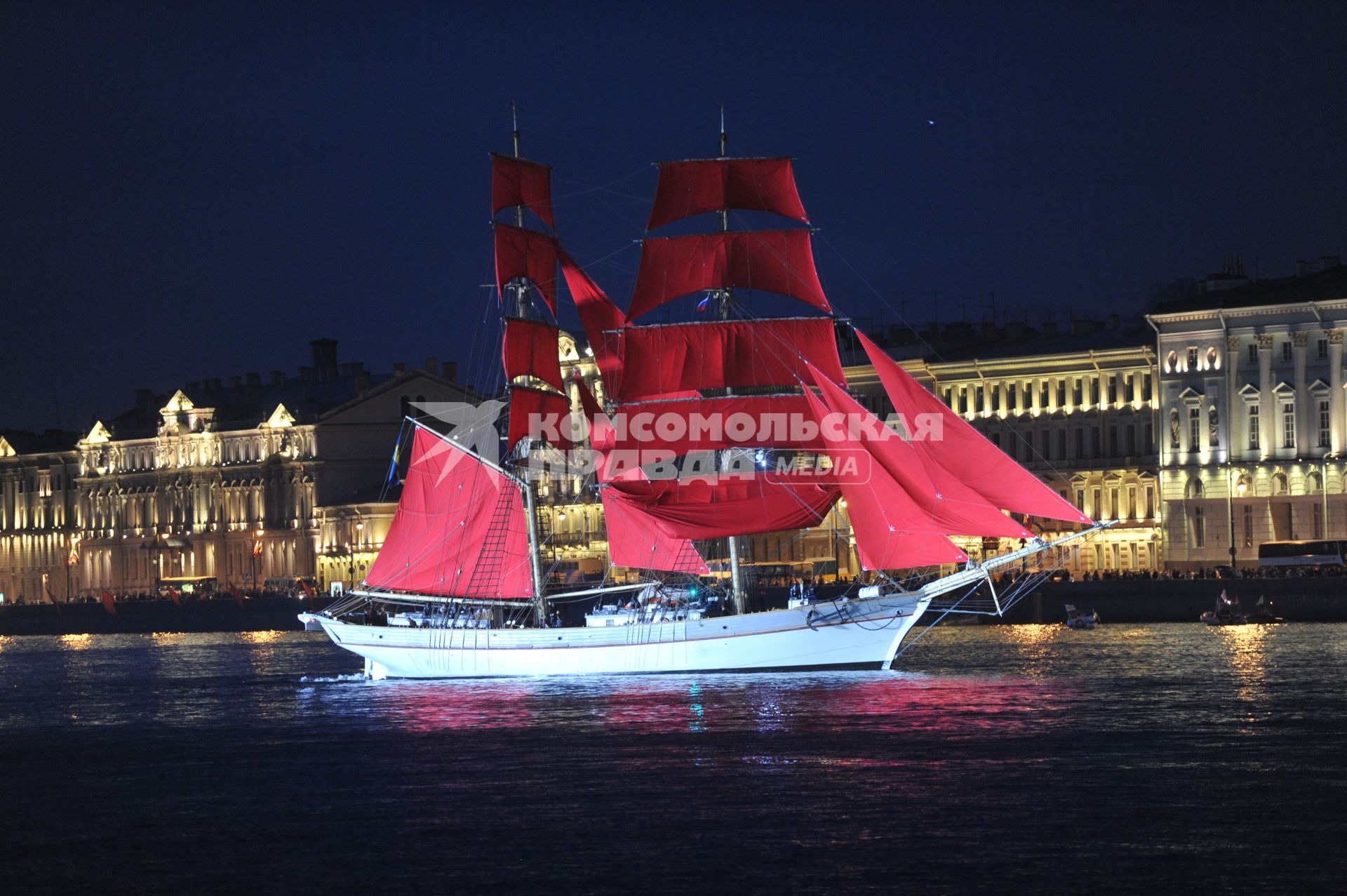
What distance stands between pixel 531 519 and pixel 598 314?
5.10m

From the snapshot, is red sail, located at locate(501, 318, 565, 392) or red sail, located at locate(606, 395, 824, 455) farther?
red sail, located at locate(501, 318, 565, 392)

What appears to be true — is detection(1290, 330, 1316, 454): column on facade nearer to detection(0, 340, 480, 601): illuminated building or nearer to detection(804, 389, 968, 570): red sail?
detection(804, 389, 968, 570): red sail

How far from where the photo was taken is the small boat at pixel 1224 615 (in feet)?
208

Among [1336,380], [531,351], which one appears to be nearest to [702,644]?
[531,351]

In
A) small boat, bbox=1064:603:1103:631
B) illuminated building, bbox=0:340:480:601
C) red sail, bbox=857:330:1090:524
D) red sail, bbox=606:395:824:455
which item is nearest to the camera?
red sail, bbox=857:330:1090:524

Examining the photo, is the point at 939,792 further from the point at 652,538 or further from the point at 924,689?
the point at 652,538

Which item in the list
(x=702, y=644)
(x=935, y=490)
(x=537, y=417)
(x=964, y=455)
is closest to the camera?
(x=935, y=490)

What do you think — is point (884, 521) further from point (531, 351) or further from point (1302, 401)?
point (1302, 401)

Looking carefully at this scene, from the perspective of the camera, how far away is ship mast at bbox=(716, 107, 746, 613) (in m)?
47.8

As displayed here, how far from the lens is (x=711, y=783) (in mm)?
28891

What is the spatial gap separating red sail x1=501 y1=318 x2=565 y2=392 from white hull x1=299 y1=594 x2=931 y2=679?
20.0ft

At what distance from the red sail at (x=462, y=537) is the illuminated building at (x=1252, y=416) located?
3094cm

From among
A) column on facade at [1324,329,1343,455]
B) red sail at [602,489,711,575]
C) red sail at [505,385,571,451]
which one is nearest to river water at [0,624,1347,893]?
red sail at [602,489,711,575]

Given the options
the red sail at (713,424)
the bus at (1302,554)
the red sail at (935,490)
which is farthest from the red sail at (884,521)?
the bus at (1302,554)
